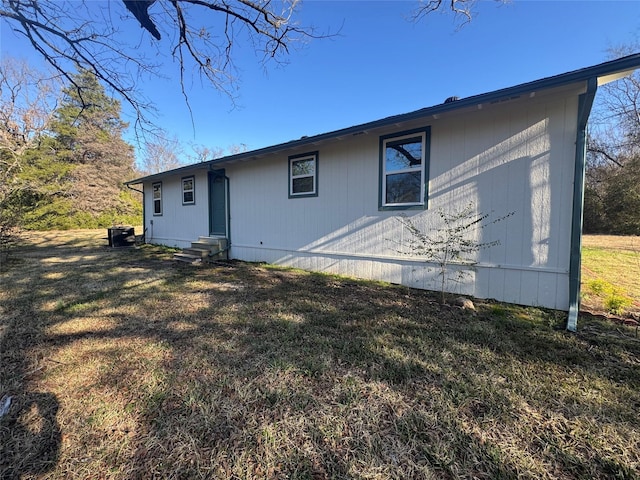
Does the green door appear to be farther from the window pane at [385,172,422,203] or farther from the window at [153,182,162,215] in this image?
the window pane at [385,172,422,203]

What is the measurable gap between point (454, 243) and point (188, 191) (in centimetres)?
884

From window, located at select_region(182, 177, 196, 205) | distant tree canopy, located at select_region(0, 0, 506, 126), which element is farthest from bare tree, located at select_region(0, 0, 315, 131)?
window, located at select_region(182, 177, 196, 205)

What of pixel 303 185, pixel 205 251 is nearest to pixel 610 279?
pixel 303 185

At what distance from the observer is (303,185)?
21.6 feet

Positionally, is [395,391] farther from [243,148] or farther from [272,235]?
[243,148]

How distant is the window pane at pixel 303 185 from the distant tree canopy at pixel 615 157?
604 inches

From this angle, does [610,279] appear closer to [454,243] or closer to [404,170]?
[454,243]

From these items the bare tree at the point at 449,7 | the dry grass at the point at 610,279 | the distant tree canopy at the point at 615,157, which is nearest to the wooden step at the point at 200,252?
the bare tree at the point at 449,7

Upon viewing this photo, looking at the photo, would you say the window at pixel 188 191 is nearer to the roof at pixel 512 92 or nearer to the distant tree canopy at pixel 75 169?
the roof at pixel 512 92

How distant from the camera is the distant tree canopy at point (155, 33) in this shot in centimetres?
403

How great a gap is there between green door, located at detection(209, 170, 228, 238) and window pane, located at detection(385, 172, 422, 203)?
525cm

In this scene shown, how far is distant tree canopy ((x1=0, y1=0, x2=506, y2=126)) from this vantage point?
4031 mm

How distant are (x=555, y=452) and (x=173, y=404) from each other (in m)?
2.30

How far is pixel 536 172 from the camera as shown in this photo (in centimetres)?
386
